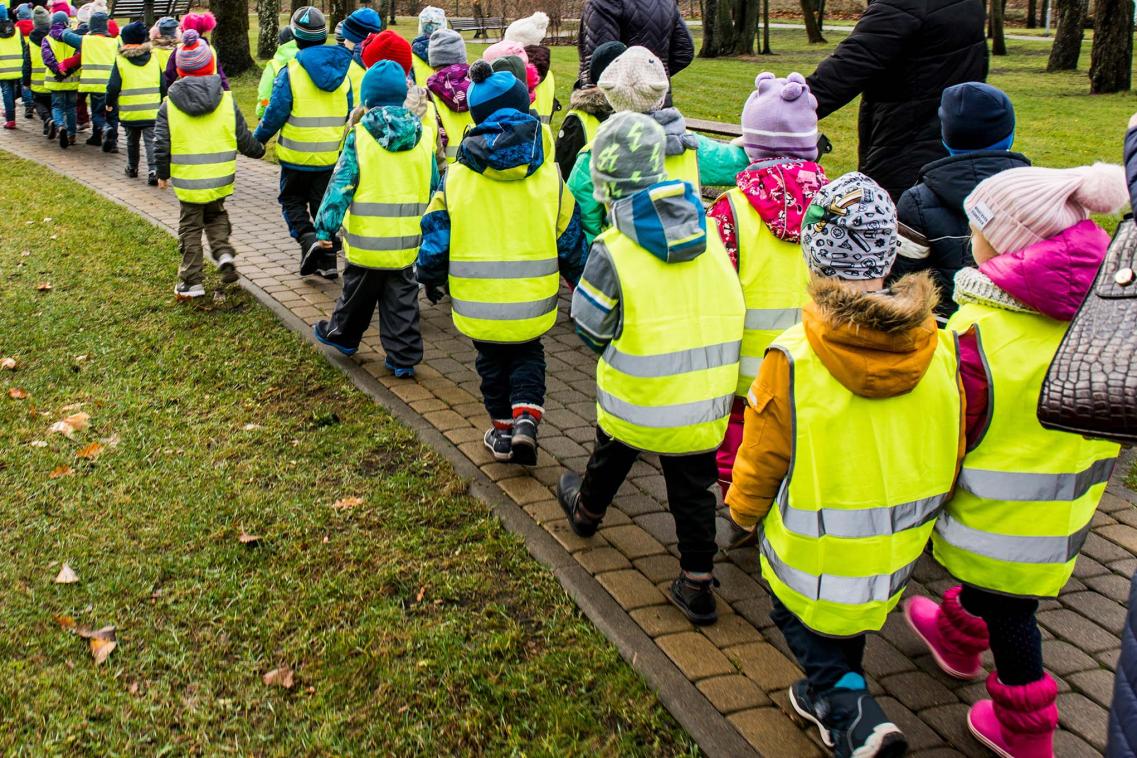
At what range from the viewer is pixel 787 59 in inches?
1030

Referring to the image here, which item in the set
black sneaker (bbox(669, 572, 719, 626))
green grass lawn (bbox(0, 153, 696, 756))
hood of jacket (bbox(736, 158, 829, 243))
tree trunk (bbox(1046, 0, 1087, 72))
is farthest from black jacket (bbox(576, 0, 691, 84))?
tree trunk (bbox(1046, 0, 1087, 72))

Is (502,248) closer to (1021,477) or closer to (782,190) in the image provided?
(782,190)

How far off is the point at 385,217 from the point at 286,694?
11.0 feet

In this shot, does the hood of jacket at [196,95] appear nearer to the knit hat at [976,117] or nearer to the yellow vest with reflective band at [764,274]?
the yellow vest with reflective band at [764,274]

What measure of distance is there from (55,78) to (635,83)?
12.9 metres

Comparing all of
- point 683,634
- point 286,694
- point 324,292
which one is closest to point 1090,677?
point 683,634

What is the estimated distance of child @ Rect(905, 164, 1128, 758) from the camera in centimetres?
317

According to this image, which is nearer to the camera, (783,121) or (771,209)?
(771,209)

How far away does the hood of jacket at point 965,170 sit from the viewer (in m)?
4.41

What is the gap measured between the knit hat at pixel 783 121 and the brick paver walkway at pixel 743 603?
1.71 m

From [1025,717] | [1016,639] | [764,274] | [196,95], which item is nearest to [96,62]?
[196,95]

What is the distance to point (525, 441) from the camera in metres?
5.36

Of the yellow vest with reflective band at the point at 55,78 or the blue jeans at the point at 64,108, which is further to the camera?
the blue jeans at the point at 64,108

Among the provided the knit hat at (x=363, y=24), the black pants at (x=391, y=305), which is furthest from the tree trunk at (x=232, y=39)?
the black pants at (x=391, y=305)
